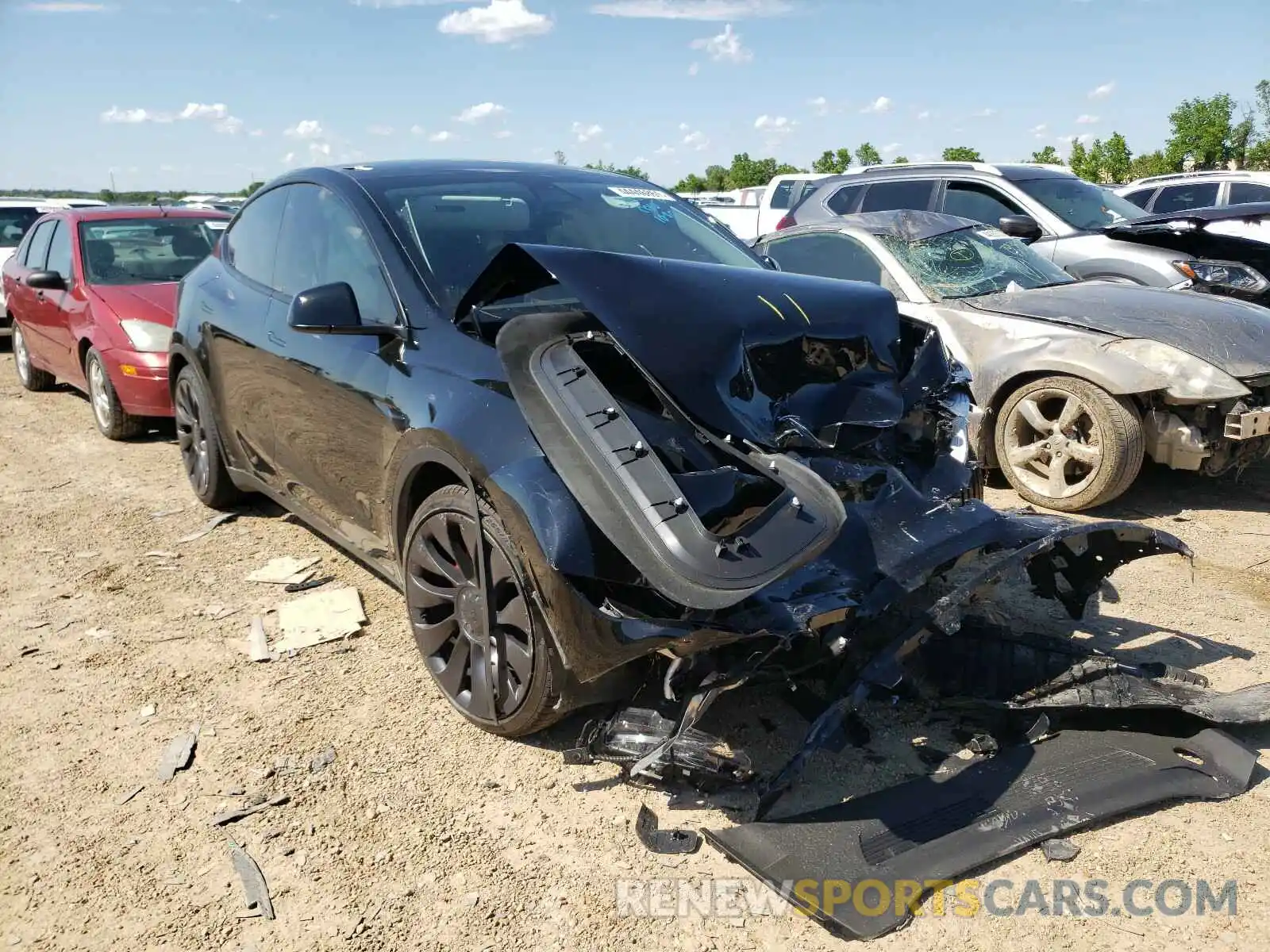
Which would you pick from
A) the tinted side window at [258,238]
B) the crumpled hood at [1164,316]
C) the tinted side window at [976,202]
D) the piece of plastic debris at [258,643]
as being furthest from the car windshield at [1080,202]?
the piece of plastic debris at [258,643]

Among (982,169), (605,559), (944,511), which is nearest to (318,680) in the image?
(605,559)

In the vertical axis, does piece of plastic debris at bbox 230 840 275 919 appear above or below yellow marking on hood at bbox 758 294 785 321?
below

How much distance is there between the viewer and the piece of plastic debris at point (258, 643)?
3986mm

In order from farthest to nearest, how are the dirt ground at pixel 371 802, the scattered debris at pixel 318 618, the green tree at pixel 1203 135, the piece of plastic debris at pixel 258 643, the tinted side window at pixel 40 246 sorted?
the green tree at pixel 1203 135 < the tinted side window at pixel 40 246 < the scattered debris at pixel 318 618 < the piece of plastic debris at pixel 258 643 < the dirt ground at pixel 371 802

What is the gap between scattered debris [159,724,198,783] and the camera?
3.18 m

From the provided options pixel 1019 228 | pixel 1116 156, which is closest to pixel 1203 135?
pixel 1116 156

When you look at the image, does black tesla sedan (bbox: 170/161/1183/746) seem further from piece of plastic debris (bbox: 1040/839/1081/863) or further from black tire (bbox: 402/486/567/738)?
piece of plastic debris (bbox: 1040/839/1081/863)

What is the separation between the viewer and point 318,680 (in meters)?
3.78

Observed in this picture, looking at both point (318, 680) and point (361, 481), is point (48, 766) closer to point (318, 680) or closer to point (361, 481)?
point (318, 680)

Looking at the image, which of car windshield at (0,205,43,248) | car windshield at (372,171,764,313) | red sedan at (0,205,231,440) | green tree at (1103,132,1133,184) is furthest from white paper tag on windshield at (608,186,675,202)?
green tree at (1103,132,1133,184)

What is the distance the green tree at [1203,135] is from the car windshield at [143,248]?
37.1m

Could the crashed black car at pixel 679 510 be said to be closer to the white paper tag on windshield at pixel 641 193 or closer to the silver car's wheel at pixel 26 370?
the white paper tag on windshield at pixel 641 193

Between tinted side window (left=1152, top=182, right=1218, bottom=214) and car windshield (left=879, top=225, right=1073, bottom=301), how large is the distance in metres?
8.50

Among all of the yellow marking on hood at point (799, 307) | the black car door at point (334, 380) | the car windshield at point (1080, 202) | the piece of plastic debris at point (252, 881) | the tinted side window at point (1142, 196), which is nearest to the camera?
the piece of plastic debris at point (252, 881)
